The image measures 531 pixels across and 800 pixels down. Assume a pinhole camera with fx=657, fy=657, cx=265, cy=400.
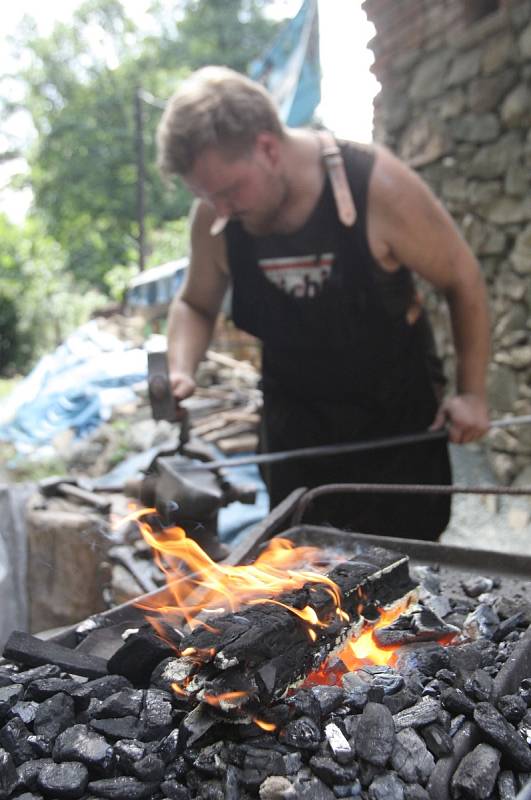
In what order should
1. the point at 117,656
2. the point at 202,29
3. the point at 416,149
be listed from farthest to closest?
1. the point at 202,29
2. the point at 416,149
3. the point at 117,656

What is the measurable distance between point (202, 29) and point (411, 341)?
28221 mm

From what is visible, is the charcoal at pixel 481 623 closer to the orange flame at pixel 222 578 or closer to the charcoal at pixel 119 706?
the orange flame at pixel 222 578

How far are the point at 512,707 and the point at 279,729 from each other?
0.45m

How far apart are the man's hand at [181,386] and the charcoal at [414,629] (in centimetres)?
135

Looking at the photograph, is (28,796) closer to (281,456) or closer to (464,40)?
(281,456)

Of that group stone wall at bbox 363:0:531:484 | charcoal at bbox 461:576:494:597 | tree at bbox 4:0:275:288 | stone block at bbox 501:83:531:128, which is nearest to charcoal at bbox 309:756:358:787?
charcoal at bbox 461:576:494:597

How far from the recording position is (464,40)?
16.7ft

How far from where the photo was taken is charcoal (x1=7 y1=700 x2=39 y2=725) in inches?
51.1

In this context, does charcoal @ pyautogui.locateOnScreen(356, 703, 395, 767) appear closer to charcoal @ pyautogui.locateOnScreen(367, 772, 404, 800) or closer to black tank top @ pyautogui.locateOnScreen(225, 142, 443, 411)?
charcoal @ pyautogui.locateOnScreen(367, 772, 404, 800)

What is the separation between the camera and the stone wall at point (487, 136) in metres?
4.84

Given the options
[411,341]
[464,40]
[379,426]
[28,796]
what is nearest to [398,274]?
[411,341]

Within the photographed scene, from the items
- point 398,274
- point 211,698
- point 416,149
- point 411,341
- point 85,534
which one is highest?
point 416,149

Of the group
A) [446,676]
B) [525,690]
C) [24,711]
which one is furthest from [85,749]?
[525,690]

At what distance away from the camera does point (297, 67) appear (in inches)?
316
